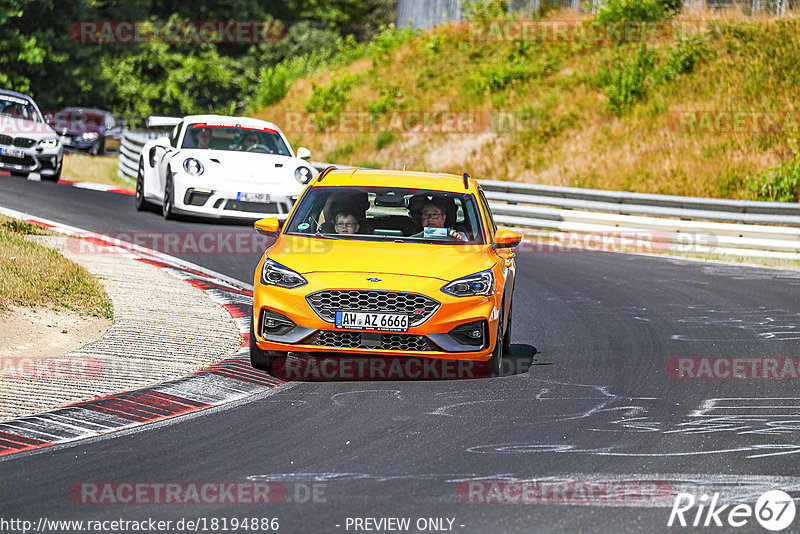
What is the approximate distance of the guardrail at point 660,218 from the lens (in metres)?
19.9

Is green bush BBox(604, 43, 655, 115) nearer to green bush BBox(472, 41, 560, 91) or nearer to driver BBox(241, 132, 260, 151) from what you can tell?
green bush BBox(472, 41, 560, 91)

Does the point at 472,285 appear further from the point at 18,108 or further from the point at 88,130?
the point at 88,130

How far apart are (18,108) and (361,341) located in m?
16.2

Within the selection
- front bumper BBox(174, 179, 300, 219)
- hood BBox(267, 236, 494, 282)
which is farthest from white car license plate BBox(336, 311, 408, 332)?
front bumper BBox(174, 179, 300, 219)

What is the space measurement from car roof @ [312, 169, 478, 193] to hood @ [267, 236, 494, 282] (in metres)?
0.75

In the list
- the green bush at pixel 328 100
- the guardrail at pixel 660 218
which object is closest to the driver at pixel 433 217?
the guardrail at pixel 660 218

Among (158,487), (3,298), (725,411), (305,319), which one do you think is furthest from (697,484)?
(3,298)

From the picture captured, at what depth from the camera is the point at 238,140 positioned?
17938mm

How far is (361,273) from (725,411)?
2.74 m

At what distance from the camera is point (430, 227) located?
9.94 metres

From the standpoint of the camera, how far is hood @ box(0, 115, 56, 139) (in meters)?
22.2

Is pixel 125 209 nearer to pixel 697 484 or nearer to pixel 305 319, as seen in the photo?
pixel 305 319

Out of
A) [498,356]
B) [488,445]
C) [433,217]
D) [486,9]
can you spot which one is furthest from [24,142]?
[486,9]

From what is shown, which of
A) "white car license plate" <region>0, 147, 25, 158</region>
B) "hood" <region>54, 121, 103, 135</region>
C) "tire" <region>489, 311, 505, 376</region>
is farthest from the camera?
"hood" <region>54, 121, 103, 135</region>
